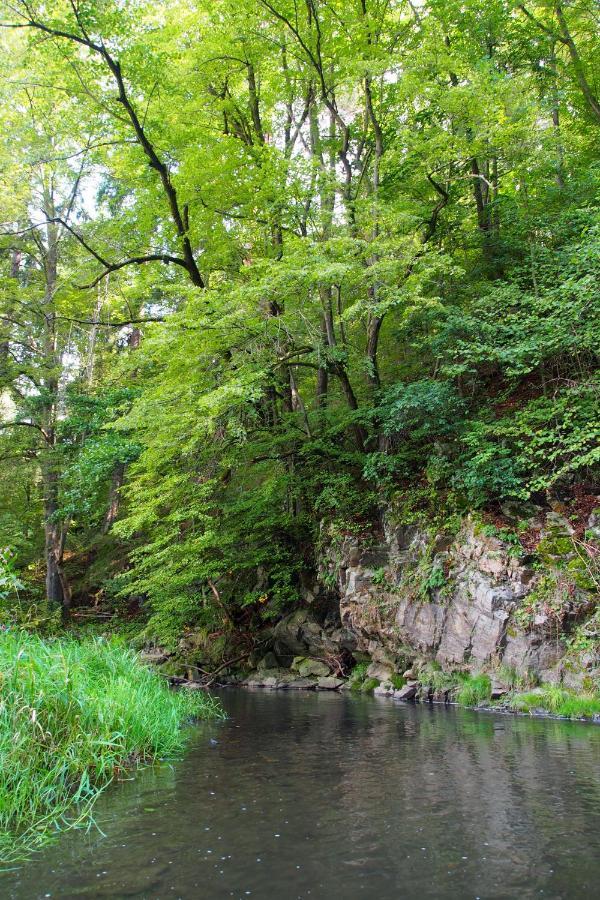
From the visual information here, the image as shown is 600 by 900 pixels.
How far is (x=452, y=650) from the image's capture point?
10.5 m

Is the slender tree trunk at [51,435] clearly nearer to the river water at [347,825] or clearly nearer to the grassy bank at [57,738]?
the grassy bank at [57,738]

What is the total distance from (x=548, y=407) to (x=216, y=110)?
1181cm

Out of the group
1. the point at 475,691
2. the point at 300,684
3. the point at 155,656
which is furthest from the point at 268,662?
the point at 475,691

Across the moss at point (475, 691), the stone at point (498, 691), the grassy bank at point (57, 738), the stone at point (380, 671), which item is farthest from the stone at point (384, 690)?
the grassy bank at point (57, 738)

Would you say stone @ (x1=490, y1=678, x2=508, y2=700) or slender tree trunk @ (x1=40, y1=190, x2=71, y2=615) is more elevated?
slender tree trunk @ (x1=40, y1=190, x2=71, y2=615)

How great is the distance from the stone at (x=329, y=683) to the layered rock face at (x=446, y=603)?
33.7 inches

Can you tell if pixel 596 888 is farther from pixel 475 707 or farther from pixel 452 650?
pixel 452 650

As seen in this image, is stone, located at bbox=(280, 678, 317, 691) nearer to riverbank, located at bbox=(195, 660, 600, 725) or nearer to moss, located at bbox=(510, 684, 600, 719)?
riverbank, located at bbox=(195, 660, 600, 725)

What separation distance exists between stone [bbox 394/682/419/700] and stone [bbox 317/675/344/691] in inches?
74.8

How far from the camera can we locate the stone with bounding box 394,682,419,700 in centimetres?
1073

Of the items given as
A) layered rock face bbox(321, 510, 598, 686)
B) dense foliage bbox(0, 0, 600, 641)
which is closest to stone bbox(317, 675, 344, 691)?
layered rock face bbox(321, 510, 598, 686)

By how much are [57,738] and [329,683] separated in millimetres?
8288

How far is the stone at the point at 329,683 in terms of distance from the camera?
12516mm

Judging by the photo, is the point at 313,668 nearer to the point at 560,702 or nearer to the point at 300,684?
the point at 300,684
